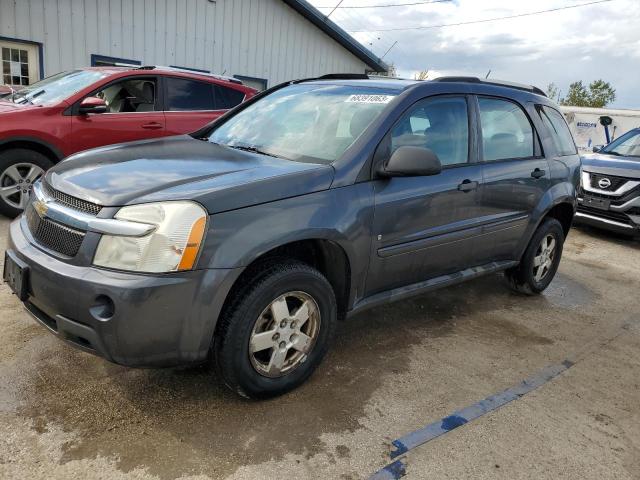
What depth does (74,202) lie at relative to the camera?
2.55 metres

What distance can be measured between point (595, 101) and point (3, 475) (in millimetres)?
47347

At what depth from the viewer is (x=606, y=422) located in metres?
2.95

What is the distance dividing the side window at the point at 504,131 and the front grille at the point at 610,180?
4095 mm

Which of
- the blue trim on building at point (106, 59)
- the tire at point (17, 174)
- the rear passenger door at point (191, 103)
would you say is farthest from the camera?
the blue trim on building at point (106, 59)

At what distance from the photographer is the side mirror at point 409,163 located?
2988 mm

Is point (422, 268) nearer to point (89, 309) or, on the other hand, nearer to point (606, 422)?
point (606, 422)

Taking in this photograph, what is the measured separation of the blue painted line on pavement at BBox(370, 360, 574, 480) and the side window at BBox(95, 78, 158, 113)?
17.2 feet

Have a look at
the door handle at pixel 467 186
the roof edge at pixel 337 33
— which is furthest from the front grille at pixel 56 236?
the roof edge at pixel 337 33

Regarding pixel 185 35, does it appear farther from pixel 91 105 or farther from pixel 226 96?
pixel 91 105

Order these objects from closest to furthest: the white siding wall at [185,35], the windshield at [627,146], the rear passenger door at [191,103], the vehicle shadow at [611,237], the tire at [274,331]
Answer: the tire at [274,331] → the rear passenger door at [191,103] → the vehicle shadow at [611,237] → the windshield at [627,146] → the white siding wall at [185,35]

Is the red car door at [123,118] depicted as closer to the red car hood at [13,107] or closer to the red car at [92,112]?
the red car at [92,112]

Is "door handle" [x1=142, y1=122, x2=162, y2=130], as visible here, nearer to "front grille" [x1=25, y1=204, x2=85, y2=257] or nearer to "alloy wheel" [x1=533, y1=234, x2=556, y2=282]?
"front grille" [x1=25, y1=204, x2=85, y2=257]

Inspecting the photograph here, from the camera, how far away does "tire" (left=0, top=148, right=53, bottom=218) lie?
564 cm

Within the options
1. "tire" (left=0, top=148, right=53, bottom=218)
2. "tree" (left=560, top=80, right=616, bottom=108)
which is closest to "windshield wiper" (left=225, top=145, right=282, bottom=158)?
"tire" (left=0, top=148, right=53, bottom=218)
